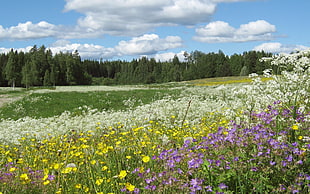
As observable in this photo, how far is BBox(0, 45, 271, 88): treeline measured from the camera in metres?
75.6

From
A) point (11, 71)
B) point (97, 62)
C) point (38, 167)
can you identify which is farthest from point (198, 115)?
point (97, 62)

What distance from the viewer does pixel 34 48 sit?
103438 millimetres

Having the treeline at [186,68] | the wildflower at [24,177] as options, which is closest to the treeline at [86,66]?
the treeline at [186,68]

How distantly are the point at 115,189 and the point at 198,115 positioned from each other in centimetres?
588

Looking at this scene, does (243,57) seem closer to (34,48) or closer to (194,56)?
(194,56)

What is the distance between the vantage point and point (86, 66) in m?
140

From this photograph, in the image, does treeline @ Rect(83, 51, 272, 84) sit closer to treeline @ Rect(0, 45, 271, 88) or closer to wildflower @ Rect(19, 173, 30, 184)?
treeline @ Rect(0, 45, 271, 88)

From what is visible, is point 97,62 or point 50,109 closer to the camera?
point 50,109

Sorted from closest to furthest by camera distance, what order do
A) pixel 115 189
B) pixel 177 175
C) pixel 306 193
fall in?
pixel 306 193 → pixel 177 175 → pixel 115 189

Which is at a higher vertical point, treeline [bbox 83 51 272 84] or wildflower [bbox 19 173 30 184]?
treeline [bbox 83 51 272 84]

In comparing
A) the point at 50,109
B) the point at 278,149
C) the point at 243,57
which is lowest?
the point at 50,109

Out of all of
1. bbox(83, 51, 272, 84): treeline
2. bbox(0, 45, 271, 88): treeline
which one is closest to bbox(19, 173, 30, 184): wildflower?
bbox(0, 45, 271, 88): treeline

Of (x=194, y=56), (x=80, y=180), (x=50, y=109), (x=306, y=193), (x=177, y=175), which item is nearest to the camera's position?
(x=306, y=193)

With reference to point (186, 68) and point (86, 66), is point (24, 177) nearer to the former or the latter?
point (186, 68)
